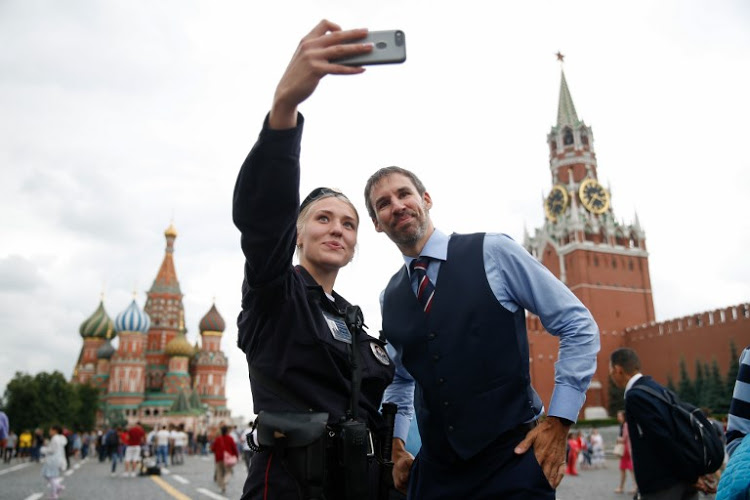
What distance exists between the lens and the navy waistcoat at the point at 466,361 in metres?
1.92

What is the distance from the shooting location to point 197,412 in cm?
4569

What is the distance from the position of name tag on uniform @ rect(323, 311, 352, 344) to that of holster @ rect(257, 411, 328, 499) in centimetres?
33

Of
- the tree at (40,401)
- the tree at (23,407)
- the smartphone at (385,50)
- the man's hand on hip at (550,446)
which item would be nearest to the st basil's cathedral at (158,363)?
the tree at (40,401)

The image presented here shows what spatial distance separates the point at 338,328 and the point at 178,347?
5180 cm

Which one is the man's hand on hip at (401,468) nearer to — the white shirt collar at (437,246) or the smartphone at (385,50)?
the white shirt collar at (437,246)

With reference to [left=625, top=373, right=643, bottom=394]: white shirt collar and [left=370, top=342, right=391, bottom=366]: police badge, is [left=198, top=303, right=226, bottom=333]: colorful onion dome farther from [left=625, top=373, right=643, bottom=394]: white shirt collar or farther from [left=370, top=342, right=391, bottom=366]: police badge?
[left=370, top=342, right=391, bottom=366]: police badge

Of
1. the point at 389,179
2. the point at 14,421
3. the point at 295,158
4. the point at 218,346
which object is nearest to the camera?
the point at 295,158

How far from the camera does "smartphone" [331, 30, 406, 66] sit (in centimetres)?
141

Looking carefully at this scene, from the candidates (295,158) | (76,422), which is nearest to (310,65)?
(295,158)

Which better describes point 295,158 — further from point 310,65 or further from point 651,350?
point 651,350

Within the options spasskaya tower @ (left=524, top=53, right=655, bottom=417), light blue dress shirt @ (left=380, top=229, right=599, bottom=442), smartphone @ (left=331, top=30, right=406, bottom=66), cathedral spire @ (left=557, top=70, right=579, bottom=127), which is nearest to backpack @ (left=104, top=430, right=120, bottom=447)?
light blue dress shirt @ (left=380, top=229, right=599, bottom=442)

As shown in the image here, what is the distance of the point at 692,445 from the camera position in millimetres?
3412

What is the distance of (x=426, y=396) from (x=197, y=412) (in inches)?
1869

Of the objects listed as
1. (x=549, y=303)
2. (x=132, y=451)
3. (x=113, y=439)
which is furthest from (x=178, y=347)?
(x=549, y=303)
